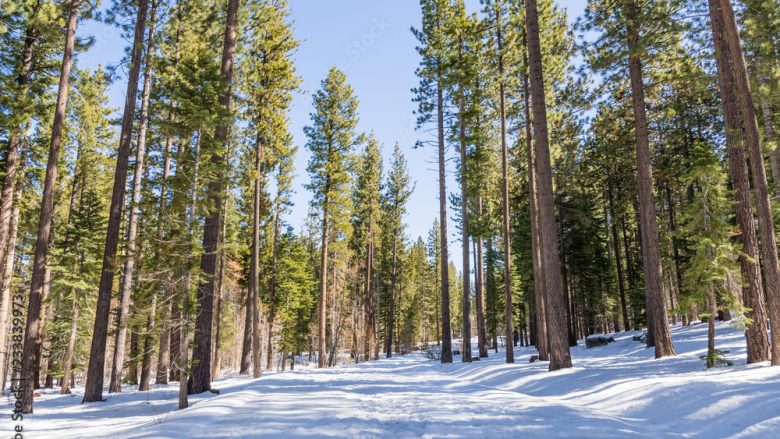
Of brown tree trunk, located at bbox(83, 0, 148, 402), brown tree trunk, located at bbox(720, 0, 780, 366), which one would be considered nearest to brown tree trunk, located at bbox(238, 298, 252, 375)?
brown tree trunk, located at bbox(83, 0, 148, 402)

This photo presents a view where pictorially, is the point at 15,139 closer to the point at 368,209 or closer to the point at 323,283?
the point at 323,283

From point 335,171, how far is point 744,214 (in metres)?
20.3

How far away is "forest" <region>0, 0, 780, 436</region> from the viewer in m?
9.97

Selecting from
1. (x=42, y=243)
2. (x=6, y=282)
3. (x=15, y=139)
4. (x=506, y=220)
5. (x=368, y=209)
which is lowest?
(x=6, y=282)

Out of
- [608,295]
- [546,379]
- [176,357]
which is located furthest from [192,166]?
[608,295]

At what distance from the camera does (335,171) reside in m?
26.0

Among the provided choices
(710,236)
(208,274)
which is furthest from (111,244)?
(710,236)

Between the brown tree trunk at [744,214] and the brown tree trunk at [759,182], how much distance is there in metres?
0.17

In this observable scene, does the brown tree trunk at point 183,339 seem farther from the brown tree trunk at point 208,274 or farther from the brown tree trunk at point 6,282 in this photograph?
the brown tree trunk at point 6,282

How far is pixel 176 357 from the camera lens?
31.5 ft

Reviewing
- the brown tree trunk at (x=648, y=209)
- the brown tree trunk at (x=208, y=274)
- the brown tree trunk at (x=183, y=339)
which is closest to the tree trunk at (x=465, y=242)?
the brown tree trunk at (x=648, y=209)

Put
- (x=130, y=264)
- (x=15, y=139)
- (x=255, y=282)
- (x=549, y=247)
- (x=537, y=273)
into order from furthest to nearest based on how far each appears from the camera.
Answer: (x=255, y=282)
(x=537, y=273)
(x=130, y=264)
(x=15, y=139)
(x=549, y=247)

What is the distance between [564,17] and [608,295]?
25.0 meters

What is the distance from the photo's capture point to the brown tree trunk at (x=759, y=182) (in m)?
8.62
